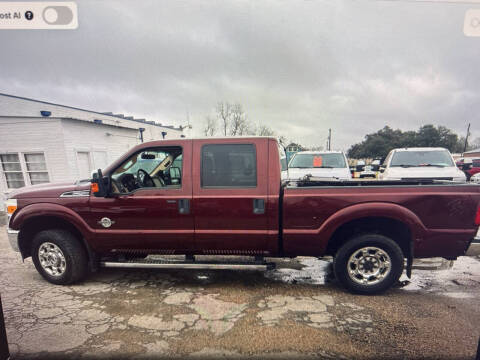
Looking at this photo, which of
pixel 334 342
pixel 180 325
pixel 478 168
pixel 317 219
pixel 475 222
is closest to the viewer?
pixel 334 342

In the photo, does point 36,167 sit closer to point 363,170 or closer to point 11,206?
point 11,206

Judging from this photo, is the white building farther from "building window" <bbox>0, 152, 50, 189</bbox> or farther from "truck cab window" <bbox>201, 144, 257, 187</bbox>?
"truck cab window" <bbox>201, 144, 257, 187</bbox>

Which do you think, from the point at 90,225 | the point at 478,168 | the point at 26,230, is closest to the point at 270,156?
the point at 90,225

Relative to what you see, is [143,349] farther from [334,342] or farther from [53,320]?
[334,342]

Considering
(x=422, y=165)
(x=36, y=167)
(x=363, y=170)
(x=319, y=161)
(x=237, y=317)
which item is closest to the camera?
(x=237, y=317)

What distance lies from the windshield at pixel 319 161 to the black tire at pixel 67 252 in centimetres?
561

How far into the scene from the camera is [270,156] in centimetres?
274

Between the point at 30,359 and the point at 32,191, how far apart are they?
1958 mm

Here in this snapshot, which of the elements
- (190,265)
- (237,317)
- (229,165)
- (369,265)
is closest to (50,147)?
(190,265)

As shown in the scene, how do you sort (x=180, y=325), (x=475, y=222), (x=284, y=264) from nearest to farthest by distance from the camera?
(x=180, y=325)
(x=475, y=222)
(x=284, y=264)

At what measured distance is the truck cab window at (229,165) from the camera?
2.76 m

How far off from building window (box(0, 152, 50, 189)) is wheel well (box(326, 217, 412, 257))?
8.31 metres

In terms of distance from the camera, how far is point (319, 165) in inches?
272

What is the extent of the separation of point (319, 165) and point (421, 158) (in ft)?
8.14
